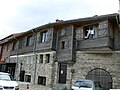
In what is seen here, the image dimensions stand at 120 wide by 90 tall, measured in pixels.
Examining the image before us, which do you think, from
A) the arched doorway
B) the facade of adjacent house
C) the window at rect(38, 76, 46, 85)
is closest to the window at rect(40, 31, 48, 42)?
the facade of adjacent house

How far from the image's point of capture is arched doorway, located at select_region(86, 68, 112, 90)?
1788cm

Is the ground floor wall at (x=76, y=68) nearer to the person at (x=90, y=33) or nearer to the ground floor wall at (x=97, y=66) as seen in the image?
the ground floor wall at (x=97, y=66)

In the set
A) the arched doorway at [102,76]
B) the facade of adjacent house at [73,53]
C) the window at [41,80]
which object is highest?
the facade of adjacent house at [73,53]

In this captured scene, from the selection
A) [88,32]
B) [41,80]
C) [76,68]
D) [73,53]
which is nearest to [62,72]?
[76,68]

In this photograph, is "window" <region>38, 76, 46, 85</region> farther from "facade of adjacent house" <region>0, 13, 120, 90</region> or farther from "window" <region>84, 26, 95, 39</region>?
"window" <region>84, 26, 95, 39</region>

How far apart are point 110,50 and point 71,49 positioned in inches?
159

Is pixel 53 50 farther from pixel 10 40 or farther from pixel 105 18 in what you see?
pixel 10 40

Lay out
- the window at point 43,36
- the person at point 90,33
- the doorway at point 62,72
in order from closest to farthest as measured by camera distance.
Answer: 1. the person at point 90,33
2. the doorway at point 62,72
3. the window at point 43,36

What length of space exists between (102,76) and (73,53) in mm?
3706

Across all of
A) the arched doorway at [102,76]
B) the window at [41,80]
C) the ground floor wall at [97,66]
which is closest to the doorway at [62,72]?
the ground floor wall at [97,66]

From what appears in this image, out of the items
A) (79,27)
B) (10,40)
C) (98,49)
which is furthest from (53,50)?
(10,40)

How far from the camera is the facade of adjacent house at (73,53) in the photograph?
18.0m

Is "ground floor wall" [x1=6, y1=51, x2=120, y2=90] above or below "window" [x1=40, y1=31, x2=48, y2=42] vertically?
below

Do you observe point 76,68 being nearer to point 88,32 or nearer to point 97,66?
point 97,66
